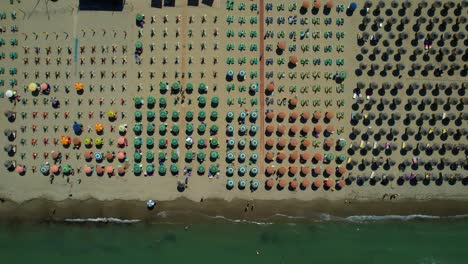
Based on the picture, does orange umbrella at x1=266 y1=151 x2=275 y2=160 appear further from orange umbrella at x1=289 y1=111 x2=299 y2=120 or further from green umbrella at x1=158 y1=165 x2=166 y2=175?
green umbrella at x1=158 y1=165 x2=166 y2=175

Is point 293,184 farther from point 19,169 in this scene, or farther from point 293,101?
point 19,169

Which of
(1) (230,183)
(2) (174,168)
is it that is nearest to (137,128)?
(2) (174,168)

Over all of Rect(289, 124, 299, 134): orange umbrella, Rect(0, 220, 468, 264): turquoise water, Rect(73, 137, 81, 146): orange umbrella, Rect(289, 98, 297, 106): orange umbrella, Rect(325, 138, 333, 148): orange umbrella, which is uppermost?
Rect(289, 98, 297, 106): orange umbrella

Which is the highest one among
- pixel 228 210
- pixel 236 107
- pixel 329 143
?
pixel 236 107

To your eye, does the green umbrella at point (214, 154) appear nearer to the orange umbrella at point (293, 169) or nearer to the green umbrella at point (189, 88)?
the green umbrella at point (189, 88)

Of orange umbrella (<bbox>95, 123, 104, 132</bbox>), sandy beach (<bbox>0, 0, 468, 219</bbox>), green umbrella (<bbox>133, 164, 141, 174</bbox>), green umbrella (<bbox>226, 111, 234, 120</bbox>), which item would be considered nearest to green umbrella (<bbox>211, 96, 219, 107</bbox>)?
sandy beach (<bbox>0, 0, 468, 219</bbox>)

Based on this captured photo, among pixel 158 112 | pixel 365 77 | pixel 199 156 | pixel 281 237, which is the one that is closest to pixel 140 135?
pixel 158 112
